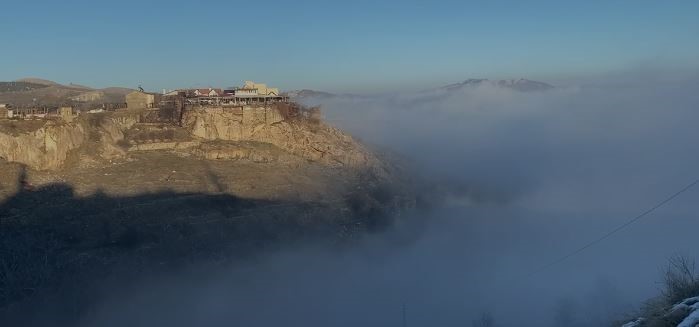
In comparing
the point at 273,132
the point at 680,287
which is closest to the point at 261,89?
the point at 273,132

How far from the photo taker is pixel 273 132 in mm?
45125

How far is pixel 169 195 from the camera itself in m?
34.6

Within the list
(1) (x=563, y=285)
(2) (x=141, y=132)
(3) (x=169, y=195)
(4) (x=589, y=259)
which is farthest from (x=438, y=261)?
(2) (x=141, y=132)

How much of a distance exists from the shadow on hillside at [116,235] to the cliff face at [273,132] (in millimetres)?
8064

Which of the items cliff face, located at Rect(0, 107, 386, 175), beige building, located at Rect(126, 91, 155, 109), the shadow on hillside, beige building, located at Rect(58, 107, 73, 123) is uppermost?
beige building, located at Rect(126, 91, 155, 109)

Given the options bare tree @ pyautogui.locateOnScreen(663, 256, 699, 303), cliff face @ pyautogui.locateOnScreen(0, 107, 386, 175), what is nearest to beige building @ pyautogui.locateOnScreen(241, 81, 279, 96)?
cliff face @ pyautogui.locateOnScreen(0, 107, 386, 175)

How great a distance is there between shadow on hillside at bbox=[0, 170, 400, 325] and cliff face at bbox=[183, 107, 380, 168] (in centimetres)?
806

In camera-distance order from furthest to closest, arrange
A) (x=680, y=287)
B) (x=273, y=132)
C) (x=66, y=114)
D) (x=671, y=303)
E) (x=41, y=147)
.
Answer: (x=273, y=132)
(x=66, y=114)
(x=41, y=147)
(x=680, y=287)
(x=671, y=303)

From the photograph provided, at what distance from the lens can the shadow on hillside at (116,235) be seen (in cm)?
2645

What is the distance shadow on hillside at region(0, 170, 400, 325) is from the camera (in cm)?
2645

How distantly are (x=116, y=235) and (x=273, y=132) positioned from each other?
17.2 metres

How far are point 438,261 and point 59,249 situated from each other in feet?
76.1

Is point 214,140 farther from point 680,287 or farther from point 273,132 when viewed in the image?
point 680,287

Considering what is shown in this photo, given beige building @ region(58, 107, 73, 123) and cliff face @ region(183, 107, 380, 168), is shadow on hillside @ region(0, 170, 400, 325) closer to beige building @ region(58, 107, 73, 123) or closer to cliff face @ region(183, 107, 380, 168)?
beige building @ region(58, 107, 73, 123)
